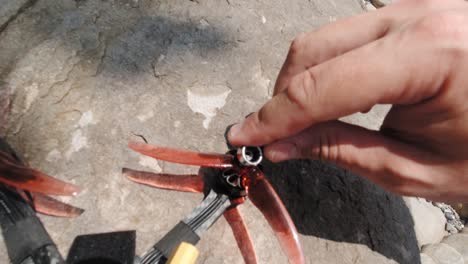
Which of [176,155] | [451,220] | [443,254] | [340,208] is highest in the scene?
[176,155]

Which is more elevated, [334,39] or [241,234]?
[334,39]

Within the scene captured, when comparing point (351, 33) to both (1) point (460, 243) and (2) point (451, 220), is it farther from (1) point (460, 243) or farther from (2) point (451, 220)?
(2) point (451, 220)

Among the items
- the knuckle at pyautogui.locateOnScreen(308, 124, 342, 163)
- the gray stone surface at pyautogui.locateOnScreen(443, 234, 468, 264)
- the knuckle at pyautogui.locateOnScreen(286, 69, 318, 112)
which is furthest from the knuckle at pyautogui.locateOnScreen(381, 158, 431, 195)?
the gray stone surface at pyautogui.locateOnScreen(443, 234, 468, 264)

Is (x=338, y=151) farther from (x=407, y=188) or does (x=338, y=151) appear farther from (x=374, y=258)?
(x=374, y=258)

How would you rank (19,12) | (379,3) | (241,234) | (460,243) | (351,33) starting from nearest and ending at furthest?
(351,33) → (241,234) → (19,12) → (460,243) → (379,3)

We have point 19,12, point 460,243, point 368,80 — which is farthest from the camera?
point 460,243

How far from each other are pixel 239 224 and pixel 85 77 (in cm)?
51

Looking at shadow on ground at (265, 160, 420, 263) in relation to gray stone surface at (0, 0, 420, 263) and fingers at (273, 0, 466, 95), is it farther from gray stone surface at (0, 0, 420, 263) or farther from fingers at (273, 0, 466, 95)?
fingers at (273, 0, 466, 95)

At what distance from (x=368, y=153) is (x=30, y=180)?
2.29 feet

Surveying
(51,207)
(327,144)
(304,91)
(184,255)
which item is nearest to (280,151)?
(327,144)

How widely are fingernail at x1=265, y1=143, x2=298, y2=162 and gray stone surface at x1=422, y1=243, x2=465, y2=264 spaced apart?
2.76 ft

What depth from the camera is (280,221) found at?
108cm

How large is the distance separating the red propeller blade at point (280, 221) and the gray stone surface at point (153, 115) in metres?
0.02

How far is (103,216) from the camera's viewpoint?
100 centimetres
